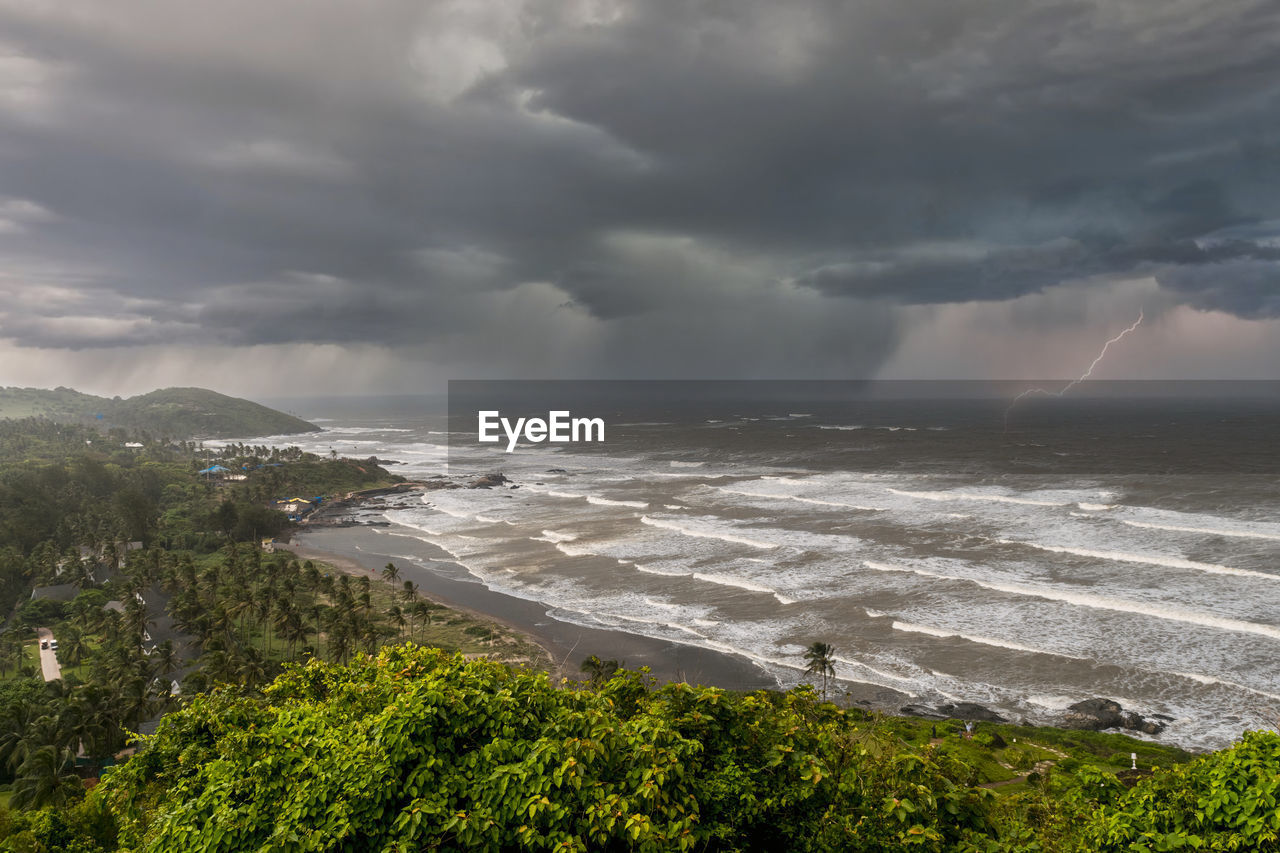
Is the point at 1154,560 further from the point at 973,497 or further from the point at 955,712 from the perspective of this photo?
the point at 955,712

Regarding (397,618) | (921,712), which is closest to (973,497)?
(921,712)

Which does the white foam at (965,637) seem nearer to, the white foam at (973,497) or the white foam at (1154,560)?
the white foam at (1154,560)

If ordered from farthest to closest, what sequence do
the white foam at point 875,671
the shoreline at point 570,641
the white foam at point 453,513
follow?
1. the white foam at point 453,513
2. the shoreline at point 570,641
3. the white foam at point 875,671

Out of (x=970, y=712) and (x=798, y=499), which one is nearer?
(x=970, y=712)

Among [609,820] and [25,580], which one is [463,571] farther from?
[609,820]

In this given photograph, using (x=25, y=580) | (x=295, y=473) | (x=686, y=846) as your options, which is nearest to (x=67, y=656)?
(x=25, y=580)

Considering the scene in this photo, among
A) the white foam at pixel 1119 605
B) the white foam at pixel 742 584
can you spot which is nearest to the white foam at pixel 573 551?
the white foam at pixel 742 584
